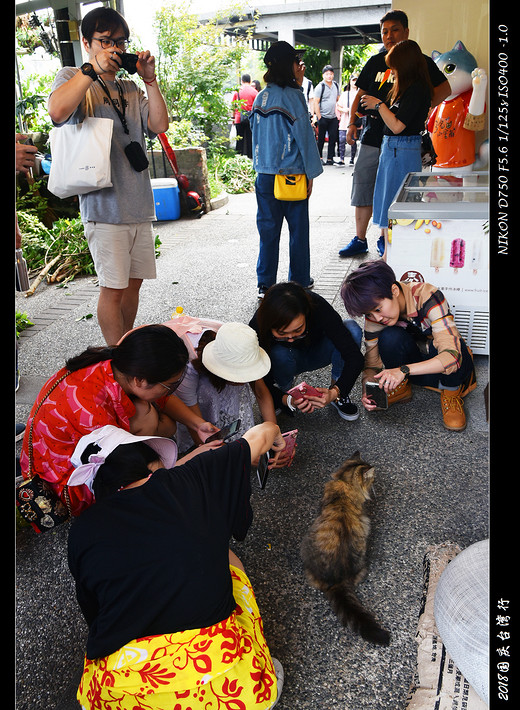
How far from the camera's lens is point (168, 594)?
4.94ft

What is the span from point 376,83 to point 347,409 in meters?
3.20

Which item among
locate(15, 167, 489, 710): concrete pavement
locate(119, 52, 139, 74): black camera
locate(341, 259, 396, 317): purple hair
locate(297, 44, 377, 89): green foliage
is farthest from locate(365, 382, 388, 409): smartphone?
locate(297, 44, 377, 89): green foliage

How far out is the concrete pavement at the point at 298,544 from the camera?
186cm

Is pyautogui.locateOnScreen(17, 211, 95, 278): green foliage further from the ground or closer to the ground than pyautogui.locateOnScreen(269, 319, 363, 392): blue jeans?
further from the ground

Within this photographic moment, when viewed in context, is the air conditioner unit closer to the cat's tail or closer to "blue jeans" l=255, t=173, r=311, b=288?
"blue jeans" l=255, t=173, r=311, b=288

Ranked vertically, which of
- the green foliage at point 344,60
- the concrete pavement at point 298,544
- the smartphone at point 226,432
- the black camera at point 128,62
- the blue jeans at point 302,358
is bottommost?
the concrete pavement at point 298,544

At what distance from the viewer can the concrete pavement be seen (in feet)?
6.09

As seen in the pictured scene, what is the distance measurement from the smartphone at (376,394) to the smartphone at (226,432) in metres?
0.88

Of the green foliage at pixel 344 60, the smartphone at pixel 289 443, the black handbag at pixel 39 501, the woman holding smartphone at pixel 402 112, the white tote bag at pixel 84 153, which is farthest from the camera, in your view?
the green foliage at pixel 344 60

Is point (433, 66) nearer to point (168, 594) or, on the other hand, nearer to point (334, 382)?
point (334, 382)

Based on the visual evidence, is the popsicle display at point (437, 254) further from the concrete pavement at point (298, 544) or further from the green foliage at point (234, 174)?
the green foliage at point (234, 174)

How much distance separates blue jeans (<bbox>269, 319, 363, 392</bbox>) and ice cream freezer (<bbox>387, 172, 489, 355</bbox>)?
2.04 ft

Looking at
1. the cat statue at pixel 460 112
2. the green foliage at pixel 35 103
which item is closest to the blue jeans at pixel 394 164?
the cat statue at pixel 460 112
